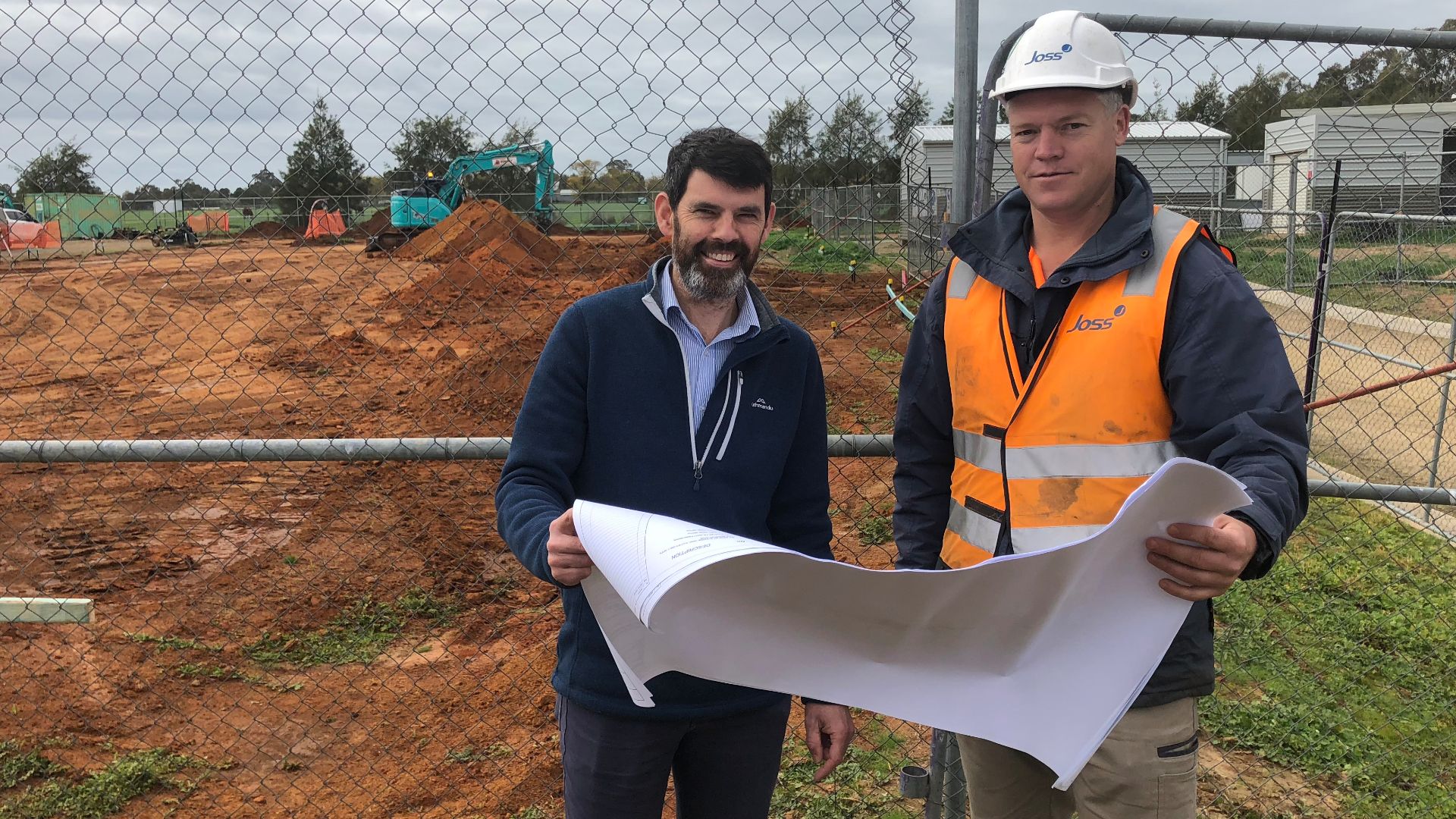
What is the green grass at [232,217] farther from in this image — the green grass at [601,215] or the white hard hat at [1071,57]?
the white hard hat at [1071,57]

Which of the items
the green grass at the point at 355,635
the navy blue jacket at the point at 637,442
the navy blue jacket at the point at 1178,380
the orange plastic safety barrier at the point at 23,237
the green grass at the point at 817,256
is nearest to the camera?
the navy blue jacket at the point at 1178,380

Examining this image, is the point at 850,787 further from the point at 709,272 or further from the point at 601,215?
the point at 709,272

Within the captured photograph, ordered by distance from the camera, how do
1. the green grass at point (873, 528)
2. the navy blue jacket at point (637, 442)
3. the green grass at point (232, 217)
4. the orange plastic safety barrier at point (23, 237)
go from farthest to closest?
the orange plastic safety barrier at point (23, 237) < the green grass at point (873, 528) < the green grass at point (232, 217) < the navy blue jacket at point (637, 442)

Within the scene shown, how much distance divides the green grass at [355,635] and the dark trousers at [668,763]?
12.7ft

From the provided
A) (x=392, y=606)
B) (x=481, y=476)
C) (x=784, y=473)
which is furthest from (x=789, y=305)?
(x=784, y=473)

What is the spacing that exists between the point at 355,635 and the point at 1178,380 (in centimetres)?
535

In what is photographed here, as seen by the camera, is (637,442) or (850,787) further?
(850,787)

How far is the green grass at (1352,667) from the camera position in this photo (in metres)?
4.21

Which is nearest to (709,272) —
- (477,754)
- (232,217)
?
(477,754)

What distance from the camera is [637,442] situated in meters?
2.16

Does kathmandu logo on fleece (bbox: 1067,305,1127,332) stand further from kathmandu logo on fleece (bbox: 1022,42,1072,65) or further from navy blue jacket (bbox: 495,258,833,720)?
navy blue jacket (bbox: 495,258,833,720)

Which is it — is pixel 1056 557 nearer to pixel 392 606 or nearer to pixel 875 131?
pixel 875 131

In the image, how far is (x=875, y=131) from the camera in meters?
3.47

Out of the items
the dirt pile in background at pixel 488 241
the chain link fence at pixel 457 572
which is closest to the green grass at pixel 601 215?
the chain link fence at pixel 457 572
